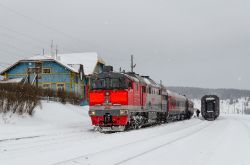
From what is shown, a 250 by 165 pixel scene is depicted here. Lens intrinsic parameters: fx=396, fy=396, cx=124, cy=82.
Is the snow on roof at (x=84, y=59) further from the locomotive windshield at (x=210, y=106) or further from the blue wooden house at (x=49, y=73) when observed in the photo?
the locomotive windshield at (x=210, y=106)

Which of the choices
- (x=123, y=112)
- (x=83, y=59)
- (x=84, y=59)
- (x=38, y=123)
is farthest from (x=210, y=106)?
(x=123, y=112)

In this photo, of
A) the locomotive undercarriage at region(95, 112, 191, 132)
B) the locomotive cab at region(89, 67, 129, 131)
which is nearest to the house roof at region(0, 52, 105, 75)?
the locomotive undercarriage at region(95, 112, 191, 132)

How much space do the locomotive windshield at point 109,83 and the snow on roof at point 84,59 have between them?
1520 inches

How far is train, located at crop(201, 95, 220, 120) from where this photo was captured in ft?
162

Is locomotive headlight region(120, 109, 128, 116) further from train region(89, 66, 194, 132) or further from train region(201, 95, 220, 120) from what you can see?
train region(201, 95, 220, 120)

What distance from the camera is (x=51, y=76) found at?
55781 millimetres

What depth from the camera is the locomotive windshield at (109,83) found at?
22156 millimetres

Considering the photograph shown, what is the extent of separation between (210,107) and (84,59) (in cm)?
2401

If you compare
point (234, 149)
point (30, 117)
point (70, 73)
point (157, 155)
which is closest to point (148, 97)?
point (30, 117)

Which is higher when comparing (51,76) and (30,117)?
(51,76)

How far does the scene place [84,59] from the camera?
65000mm

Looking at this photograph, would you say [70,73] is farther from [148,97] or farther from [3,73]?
[148,97]

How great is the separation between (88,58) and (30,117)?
39.5 m

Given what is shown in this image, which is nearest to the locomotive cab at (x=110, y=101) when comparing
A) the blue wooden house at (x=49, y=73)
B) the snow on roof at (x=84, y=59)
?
the blue wooden house at (x=49, y=73)
